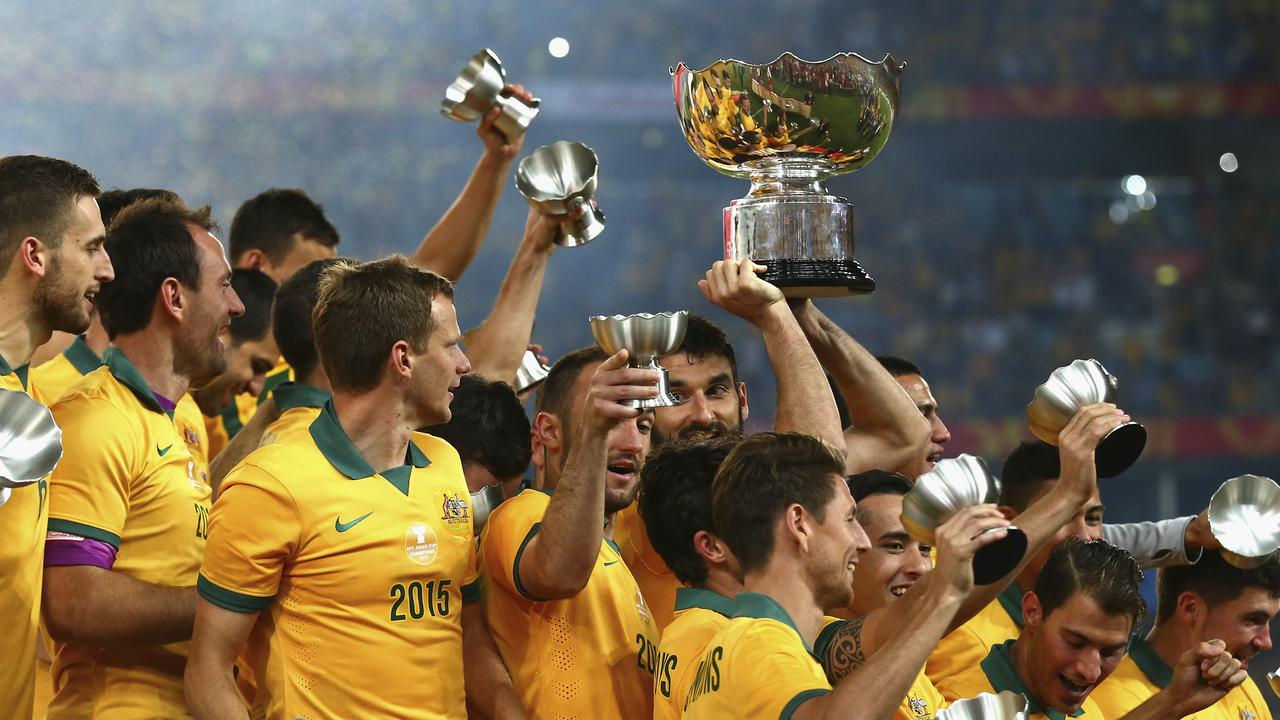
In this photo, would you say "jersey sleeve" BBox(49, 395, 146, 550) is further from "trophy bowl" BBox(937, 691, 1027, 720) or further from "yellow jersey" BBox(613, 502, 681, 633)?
"trophy bowl" BBox(937, 691, 1027, 720)

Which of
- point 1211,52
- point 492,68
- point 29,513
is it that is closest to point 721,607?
point 29,513

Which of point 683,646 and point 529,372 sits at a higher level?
point 529,372

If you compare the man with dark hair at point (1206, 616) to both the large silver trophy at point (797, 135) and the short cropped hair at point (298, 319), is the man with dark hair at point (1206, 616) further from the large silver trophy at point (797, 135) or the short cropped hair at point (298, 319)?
the short cropped hair at point (298, 319)

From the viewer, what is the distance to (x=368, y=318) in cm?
239

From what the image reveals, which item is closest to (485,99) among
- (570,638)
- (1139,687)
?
(570,638)

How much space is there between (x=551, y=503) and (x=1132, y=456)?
3.07ft

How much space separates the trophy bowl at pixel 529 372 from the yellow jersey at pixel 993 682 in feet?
4.00

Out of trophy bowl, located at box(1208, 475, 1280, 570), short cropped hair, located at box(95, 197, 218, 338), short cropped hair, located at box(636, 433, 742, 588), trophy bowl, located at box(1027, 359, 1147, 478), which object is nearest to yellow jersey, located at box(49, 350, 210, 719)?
short cropped hair, located at box(95, 197, 218, 338)

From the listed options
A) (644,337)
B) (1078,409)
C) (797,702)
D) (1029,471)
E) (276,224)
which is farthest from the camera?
(276,224)

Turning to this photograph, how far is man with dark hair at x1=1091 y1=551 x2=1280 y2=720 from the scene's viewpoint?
3445 mm

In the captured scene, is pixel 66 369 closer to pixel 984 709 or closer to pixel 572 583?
pixel 572 583

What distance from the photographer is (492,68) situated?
3.40 metres

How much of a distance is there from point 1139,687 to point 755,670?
1.73 metres

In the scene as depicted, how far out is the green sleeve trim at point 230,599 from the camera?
2208 millimetres
